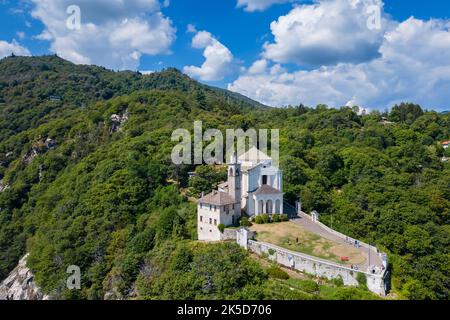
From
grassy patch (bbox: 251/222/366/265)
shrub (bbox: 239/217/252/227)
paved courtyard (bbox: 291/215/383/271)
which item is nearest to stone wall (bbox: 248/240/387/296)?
grassy patch (bbox: 251/222/366/265)

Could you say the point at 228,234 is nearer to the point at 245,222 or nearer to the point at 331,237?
the point at 245,222

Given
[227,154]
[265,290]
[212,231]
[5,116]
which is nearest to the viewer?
[265,290]

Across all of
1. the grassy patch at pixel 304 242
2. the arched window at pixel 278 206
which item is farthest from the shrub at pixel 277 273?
the arched window at pixel 278 206

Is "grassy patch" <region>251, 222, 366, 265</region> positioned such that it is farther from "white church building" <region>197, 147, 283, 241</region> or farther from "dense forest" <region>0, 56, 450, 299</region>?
"dense forest" <region>0, 56, 450, 299</region>

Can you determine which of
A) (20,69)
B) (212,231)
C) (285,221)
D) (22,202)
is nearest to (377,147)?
(285,221)

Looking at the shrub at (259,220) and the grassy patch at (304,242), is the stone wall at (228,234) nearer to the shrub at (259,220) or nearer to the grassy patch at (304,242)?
the grassy patch at (304,242)
